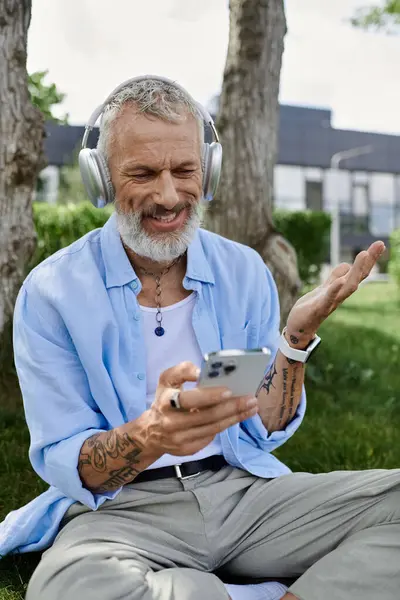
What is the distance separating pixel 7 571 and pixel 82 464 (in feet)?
2.72

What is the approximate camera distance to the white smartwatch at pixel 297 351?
2.88m

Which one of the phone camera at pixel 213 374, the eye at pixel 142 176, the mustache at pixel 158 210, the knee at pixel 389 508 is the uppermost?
the eye at pixel 142 176

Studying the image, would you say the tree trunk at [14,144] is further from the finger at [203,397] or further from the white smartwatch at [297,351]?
the finger at [203,397]

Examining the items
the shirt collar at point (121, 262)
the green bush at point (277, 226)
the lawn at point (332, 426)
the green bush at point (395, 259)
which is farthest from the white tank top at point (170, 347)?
the green bush at point (395, 259)

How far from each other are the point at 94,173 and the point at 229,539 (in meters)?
1.31

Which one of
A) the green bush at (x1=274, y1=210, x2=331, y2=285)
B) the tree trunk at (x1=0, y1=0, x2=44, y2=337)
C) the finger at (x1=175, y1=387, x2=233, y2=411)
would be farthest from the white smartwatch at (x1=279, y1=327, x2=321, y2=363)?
the green bush at (x1=274, y1=210, x2=331, y2=285)

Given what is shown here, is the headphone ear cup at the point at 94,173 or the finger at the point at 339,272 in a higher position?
the headphone ear cup at the point at 94,173

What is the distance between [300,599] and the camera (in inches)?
103

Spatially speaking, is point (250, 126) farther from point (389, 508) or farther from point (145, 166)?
point (389, 508)

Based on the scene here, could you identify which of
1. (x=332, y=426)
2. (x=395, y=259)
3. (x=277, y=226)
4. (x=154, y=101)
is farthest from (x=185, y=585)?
(x=395, y=259)

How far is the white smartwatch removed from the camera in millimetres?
2883

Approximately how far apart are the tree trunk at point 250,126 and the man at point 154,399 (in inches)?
132

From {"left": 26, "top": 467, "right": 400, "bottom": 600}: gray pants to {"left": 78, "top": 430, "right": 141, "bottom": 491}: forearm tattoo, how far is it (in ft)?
0.64

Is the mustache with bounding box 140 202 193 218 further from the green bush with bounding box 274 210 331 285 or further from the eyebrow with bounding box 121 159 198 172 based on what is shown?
the green bush with bounding box 274 210 331 285
